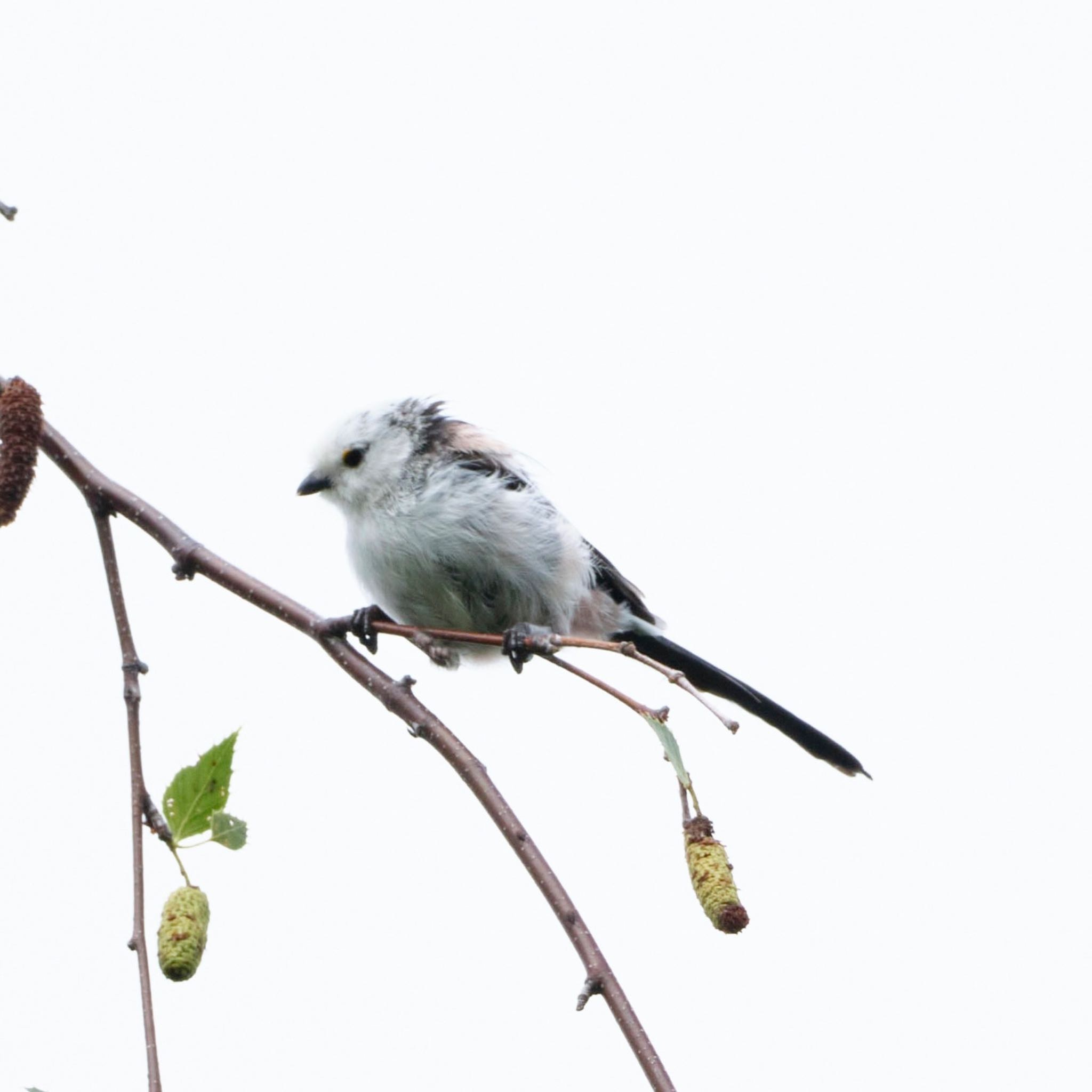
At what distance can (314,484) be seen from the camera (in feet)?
11.9

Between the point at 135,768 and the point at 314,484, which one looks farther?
the point at 314,484

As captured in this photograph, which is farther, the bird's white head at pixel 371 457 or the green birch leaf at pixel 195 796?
the bird's white head at pixel 371 457

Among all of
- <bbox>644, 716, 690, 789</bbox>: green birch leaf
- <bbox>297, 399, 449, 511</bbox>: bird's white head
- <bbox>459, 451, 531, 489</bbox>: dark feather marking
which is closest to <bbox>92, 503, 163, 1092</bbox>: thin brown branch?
<bbox>644, 716, 690, 789</bbox>: green birch leaf

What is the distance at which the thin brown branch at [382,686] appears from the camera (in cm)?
163

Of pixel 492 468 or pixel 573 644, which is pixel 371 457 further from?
pixel 573 644

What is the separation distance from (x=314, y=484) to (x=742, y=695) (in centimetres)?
133

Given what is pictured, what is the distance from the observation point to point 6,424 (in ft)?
6.57

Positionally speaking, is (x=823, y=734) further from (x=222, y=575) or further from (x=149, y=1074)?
(x=149, y=1074)

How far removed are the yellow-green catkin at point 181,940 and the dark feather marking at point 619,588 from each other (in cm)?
225

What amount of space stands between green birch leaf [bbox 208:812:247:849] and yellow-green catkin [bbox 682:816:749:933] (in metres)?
0.63

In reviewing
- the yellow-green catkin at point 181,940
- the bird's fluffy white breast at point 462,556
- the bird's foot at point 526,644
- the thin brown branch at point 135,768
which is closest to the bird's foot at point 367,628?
the bird's fluffy white breast at point 462,556

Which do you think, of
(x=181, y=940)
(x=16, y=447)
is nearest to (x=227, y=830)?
(x=181, y=940)

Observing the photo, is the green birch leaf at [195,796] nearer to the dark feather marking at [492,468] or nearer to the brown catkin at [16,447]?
the brown catkin at [16,447]

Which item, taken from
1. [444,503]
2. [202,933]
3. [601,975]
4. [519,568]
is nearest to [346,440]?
[444,503]
